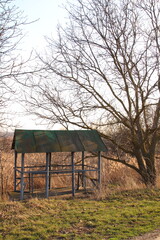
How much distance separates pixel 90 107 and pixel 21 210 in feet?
18.6

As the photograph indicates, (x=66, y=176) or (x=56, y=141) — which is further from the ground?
(x=56, y=141)

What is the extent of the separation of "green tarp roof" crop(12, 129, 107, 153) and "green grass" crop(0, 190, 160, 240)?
197 centimetres

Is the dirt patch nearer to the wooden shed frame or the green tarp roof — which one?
the wooden shed frame

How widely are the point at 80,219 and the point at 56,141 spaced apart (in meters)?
3.91

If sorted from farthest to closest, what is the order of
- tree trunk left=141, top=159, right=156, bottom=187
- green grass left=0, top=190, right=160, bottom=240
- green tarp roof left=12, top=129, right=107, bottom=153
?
tree trunk left=141, top=159, right=156, bottom=187, green tarp roof left=12, top=129, right=107, bottom=153, green grass left=0, top=190, right=160, bottom=240

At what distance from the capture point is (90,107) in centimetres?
1112

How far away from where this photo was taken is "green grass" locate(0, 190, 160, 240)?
5.10 meters

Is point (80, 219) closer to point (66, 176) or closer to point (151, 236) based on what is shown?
point (151, 236)

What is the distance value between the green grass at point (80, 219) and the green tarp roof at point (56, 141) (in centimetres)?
197

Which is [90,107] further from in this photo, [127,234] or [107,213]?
[127,234]

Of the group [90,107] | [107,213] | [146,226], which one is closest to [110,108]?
[90,107]

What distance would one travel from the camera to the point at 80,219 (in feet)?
20.2

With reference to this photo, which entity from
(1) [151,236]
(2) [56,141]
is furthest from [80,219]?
(2) [56,141]

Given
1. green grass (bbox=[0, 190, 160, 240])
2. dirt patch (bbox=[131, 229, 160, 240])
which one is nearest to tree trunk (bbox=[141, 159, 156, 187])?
green grass (bbox=[0, 190, 160, 240])
